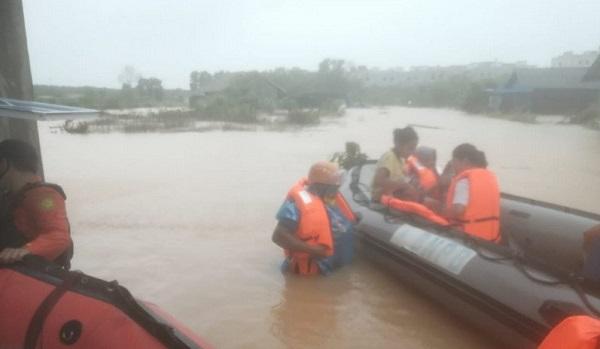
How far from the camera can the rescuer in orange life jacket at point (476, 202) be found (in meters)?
4.05

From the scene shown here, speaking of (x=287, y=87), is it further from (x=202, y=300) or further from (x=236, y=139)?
(x=202, y=300)

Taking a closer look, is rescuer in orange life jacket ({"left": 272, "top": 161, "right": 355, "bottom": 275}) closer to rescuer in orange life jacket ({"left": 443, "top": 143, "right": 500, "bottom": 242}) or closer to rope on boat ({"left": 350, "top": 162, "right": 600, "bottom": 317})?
rope on boat ({"left": 350, "top": 162, "right": 600, "bottom": 317})

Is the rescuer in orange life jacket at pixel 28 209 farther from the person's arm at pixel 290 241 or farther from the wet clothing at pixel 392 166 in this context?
the wet clothing at pixel 392 166

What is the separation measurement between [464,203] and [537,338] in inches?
53.7

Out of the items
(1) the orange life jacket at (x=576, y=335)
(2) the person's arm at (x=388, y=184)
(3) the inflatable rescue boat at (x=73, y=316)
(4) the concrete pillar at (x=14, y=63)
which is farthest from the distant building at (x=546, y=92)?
(3) the inflatable rescue boat at (x=73, y=316)

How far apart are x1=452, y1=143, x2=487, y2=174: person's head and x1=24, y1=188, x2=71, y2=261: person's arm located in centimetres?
300

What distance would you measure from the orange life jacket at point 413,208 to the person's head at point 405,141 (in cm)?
48

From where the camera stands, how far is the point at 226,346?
384 cm

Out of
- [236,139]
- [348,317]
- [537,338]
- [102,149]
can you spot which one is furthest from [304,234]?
[236,139]

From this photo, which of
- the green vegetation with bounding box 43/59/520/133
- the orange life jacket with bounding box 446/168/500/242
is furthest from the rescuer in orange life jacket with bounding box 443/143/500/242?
the green vegetation with bounding box 43/59/520/133

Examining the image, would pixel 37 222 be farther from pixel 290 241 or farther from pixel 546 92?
pixel 546 92

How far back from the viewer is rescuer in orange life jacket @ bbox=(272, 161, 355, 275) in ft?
13.8

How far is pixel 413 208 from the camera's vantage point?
4.61 metres

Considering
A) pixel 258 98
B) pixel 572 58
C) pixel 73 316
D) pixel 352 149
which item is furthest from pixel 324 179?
pixel 572 58
